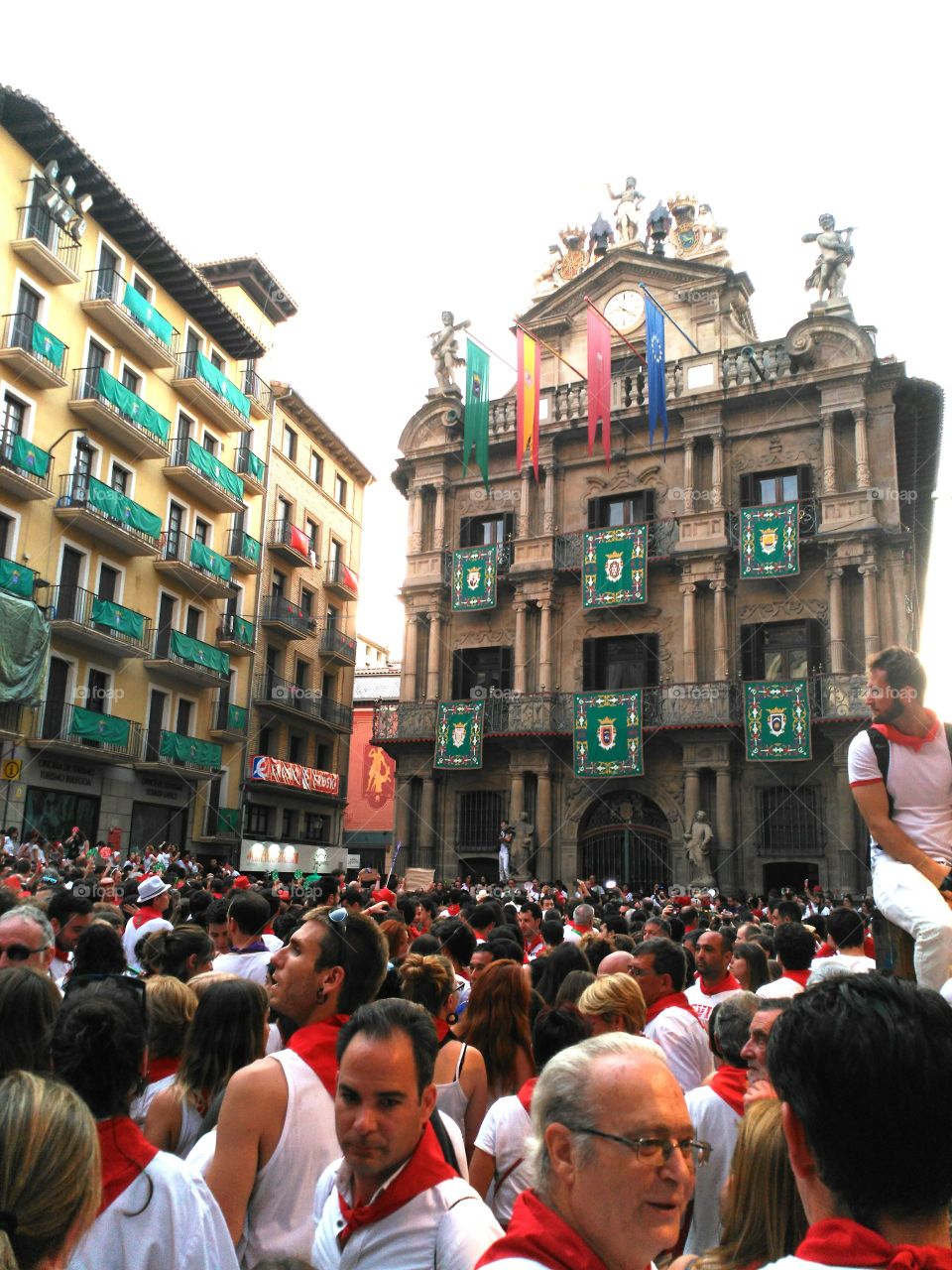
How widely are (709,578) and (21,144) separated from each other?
21413 mm

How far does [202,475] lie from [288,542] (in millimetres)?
6118

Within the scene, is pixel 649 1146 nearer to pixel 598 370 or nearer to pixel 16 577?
pixel 598 370

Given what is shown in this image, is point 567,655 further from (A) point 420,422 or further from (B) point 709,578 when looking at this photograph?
(A) point 420,422

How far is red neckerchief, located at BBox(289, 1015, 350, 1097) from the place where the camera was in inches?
148

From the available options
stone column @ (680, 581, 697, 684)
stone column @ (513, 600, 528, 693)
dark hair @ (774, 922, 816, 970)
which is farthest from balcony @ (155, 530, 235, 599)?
dark hair @ (774, 922, 816, 970)

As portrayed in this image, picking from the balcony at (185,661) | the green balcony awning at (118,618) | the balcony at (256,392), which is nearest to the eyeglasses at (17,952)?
the green balcony awning at (118,618)

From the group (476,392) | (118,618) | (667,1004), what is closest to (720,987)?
(667,1004)

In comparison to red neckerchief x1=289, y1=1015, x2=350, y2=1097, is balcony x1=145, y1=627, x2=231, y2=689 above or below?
above

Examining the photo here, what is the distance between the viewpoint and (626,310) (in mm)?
→ 32062

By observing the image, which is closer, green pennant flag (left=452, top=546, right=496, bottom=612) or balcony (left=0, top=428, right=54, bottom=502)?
balcony (left=0, top=428, right=54, bottom=502)

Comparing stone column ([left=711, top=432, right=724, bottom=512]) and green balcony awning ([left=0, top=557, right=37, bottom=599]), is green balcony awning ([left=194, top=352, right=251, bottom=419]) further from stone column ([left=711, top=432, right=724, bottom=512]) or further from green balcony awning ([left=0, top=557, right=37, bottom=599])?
stone column ([left=711, top=432, right=724, bottom=512])

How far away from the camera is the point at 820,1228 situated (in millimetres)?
1910

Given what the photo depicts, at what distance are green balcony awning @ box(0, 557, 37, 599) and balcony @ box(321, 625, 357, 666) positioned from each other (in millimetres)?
16350

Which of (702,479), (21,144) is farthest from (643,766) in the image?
(21,144)
